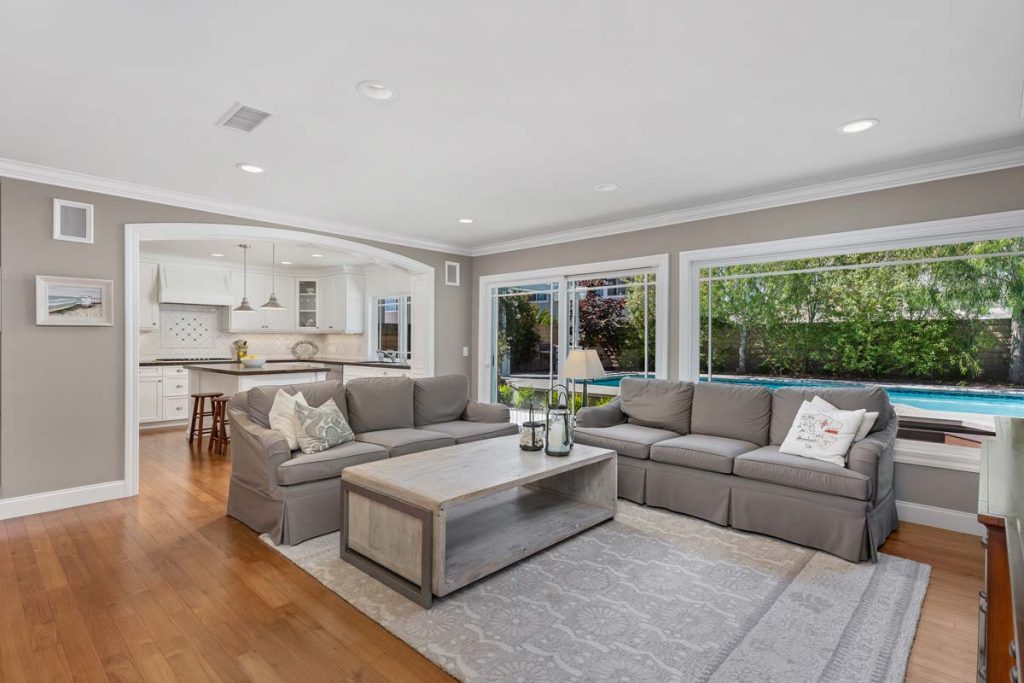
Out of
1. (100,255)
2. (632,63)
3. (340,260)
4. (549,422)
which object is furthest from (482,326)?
(632,63)

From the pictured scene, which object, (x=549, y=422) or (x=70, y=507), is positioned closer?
(x=549, y=422)

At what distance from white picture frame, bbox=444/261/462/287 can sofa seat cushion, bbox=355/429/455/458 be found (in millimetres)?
2773

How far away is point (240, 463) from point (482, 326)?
3.66m

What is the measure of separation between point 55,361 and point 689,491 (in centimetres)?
484

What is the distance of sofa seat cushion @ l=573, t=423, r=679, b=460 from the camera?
3996 millimetres

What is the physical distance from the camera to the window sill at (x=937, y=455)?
3498 millimetres

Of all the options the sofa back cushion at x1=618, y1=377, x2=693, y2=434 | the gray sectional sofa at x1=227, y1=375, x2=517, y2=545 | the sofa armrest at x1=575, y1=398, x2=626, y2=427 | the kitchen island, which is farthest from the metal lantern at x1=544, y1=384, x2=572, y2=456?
the kitchen island

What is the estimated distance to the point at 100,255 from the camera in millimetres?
4086

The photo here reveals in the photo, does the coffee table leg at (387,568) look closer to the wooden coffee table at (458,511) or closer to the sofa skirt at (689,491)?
the wooden coffee table at (458,511)

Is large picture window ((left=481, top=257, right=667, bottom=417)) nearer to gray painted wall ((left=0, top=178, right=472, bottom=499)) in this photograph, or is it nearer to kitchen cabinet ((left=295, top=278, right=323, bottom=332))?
gray painted wall ((left=0, top=178, right=472, bottom=499))

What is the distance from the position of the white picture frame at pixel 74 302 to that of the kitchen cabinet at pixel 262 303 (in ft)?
13.8

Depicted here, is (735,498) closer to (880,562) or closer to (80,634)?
(880,562)

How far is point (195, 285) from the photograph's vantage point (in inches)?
311

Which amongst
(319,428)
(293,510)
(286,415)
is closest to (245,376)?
(286,415)
